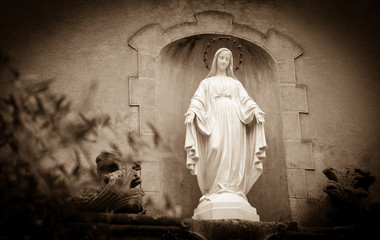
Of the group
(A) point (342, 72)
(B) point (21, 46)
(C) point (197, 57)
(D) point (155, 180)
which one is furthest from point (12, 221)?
(A) point (342, 72)

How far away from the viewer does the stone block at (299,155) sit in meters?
9.76

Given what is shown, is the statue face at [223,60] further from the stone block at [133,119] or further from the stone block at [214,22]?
the stone block at [133,119]

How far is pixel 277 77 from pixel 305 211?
72.2 inches

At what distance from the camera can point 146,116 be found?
9.70 metres

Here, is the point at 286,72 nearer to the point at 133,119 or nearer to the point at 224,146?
the point at 224,146

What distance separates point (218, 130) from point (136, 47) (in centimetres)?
176

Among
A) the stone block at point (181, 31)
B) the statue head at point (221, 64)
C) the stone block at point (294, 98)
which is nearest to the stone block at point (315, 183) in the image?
the stone block at point (294, 98)

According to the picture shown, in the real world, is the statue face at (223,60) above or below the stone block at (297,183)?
Answer: above

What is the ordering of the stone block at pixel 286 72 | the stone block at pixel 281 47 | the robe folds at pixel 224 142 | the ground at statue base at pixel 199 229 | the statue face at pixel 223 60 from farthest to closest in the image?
the stone block at pixel 281 47 < the stone block at pixel 286 72 < the statue face at pixel 223 60 < the robe folds at pixel 224 142 < the ground at statue base at pixel 199 229

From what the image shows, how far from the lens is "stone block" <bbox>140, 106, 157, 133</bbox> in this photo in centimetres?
960

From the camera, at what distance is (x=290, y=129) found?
9.97 metres

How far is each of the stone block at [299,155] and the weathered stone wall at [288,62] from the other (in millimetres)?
12

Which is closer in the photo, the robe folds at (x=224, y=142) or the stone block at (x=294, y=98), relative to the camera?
the robe folds at (x=224, y=142)

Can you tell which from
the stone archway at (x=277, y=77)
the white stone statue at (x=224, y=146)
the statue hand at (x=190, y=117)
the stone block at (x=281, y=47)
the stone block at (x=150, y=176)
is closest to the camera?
the white stone statue at (x=224, y=146)
